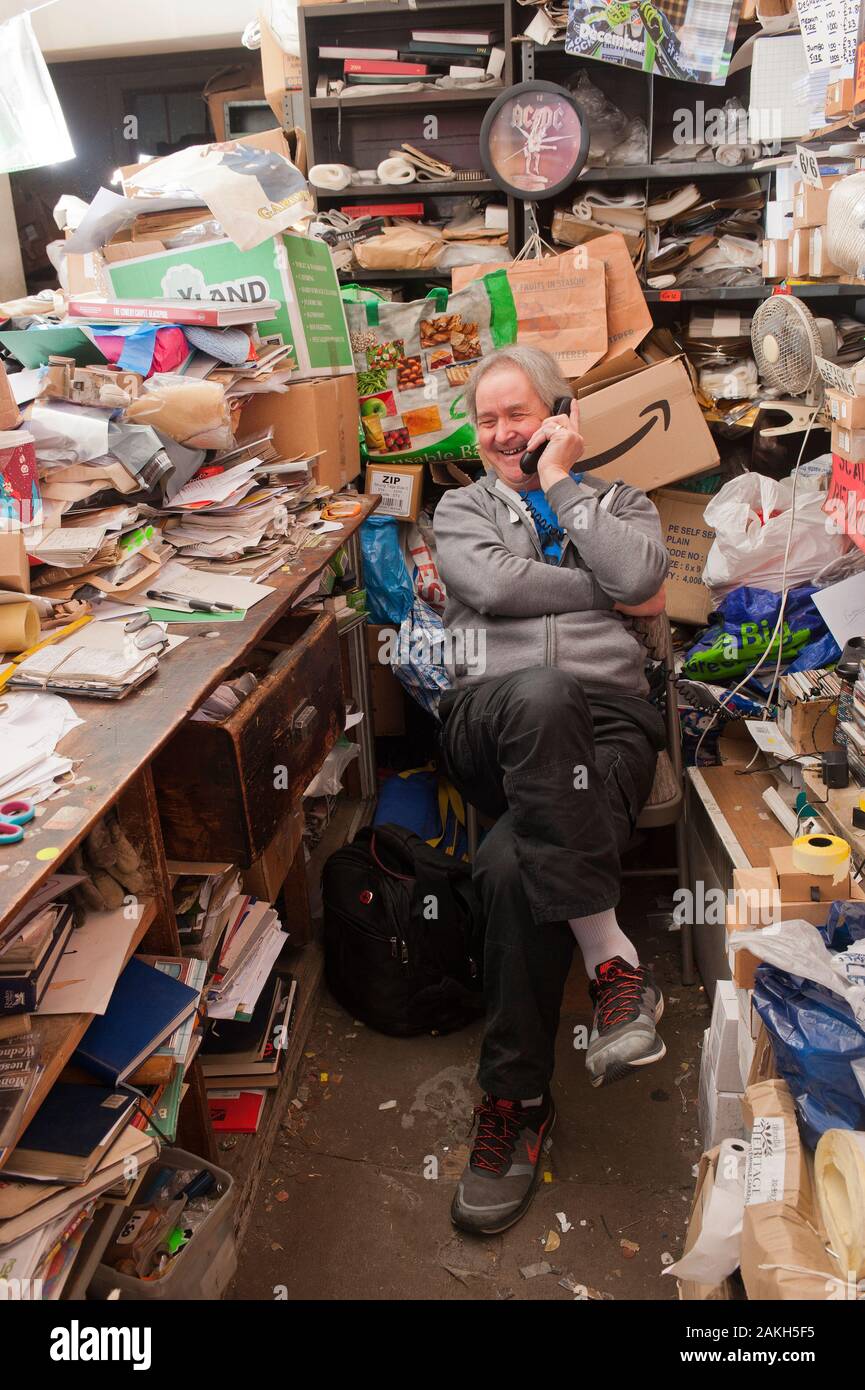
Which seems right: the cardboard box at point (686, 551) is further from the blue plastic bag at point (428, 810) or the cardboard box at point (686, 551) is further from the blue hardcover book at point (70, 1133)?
the blue hardcover book at point (70, 1133)

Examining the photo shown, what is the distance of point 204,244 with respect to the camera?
2332 millimetres

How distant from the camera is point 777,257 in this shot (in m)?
2.61

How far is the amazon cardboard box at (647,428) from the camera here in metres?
2.75

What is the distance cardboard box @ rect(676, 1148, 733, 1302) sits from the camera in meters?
1.30

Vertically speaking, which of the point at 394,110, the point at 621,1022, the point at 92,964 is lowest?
the point at 621,1022

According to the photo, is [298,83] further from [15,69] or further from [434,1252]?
[434,1252]

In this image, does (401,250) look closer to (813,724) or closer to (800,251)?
(800,251)

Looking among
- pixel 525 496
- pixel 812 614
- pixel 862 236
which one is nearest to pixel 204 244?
pixel 525 496

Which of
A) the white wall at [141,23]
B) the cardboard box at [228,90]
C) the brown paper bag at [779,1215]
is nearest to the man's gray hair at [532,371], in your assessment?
the brown paper bag at [779,1215]

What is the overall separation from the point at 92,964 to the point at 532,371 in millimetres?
1455

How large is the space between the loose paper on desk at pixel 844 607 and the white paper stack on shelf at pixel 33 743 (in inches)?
64.0

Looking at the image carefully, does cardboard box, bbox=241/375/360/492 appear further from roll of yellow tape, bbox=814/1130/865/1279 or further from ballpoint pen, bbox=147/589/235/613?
roll of yellow tape, bbox=814/1130/865/1279

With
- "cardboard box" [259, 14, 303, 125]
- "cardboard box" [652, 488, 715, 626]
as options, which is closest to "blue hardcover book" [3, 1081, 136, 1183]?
"cardboard box" [652, 488, 715, 626]

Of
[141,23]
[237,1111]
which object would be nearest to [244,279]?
[237,1111]
